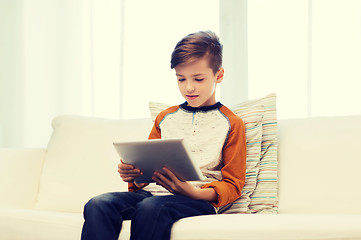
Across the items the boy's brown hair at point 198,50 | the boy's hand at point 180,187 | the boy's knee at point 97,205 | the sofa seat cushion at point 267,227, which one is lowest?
the sofa seat cushion at point 267,227

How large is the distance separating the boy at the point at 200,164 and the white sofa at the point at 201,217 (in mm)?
70

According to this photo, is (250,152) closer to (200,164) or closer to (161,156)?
(200,164)

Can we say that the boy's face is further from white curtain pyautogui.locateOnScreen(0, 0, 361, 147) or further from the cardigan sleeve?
white curtain pyautogui.locateOnScreen(0, 0, 361, 147)

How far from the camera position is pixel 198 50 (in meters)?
1.43

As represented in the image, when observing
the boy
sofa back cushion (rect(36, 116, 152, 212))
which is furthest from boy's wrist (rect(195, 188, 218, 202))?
sofa back cushion (rect(36, 116, 152, 212))

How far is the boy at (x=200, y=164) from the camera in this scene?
3.87 ft
